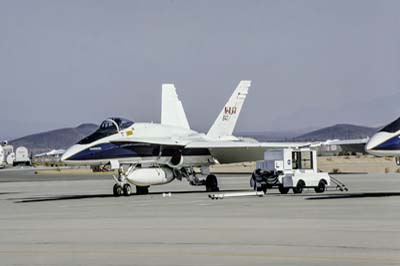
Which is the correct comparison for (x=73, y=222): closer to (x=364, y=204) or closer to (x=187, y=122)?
(x=364, y=204)

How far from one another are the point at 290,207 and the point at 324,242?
31.2 ft

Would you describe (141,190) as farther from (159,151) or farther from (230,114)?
(230,114)

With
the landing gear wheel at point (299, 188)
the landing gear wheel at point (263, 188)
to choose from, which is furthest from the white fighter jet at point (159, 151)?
the landing gear wheel at point (263, 188)

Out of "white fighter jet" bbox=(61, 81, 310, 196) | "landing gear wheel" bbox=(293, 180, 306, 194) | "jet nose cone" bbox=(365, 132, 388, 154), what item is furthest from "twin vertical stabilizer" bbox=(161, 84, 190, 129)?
"jet nose cone" bbox=(365, 132, 388, 154)

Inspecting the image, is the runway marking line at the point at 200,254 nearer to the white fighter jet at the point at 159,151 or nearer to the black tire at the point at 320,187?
the white fighter jet at the point at 159,151

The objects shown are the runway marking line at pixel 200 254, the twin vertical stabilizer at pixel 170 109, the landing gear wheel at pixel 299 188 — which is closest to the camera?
the runway marking line at pixel 200 254

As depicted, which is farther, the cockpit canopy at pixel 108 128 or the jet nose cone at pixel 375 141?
the cockpit canopy at pixel 108 128

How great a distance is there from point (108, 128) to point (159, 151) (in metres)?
2.67

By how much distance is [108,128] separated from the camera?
36.0 metres

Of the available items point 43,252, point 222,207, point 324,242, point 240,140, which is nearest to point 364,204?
point 222,207

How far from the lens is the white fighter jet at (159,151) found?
35281 millimetres

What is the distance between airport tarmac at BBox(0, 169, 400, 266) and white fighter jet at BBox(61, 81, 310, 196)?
8.30 m

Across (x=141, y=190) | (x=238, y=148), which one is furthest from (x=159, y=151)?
(x=238, y=148)

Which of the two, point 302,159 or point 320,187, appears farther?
point 302,159
